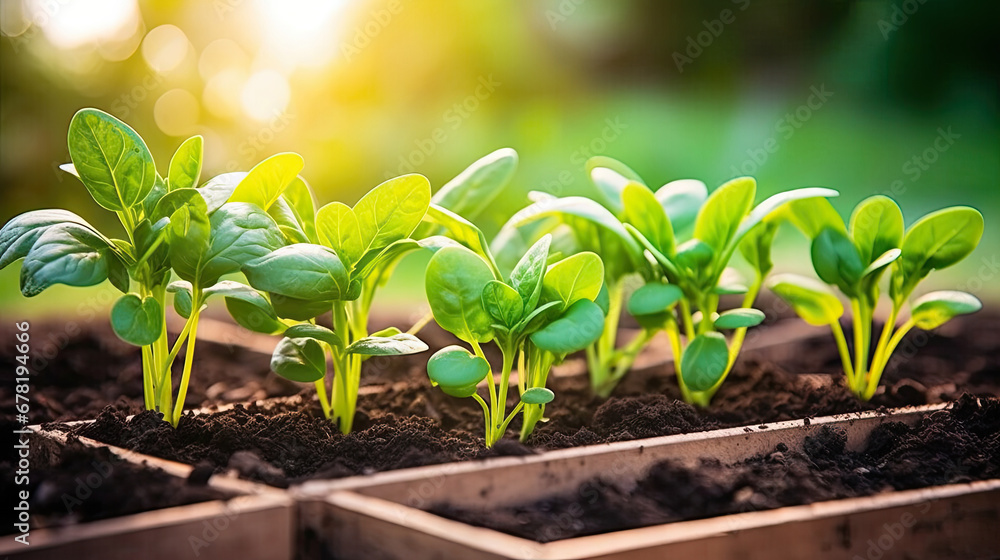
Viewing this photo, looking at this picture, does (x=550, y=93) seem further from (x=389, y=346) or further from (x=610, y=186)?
(x=389, y=346)

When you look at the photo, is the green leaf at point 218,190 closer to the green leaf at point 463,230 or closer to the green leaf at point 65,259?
the green leaf at point 65,259

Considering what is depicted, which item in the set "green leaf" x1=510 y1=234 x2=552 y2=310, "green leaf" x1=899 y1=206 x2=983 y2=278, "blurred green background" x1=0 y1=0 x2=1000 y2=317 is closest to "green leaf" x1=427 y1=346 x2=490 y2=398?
"green leaf" x1=510 y1=234 x2=552 y2=310

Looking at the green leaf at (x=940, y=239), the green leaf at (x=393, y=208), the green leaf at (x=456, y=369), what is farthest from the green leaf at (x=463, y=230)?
the green leaf at (x=940, y=239)

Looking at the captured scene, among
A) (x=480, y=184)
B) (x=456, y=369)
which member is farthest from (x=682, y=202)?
(x=456, y=369)

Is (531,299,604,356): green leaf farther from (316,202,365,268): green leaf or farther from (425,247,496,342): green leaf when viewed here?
(316,202,365,268): green leaf

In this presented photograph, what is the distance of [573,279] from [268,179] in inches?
18.4

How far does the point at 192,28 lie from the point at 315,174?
0.88 metres

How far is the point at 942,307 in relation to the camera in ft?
3.93

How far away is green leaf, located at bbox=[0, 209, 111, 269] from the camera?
2.82 feet

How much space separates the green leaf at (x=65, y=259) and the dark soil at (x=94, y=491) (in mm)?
223

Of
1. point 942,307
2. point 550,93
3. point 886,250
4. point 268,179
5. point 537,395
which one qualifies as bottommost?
point 537,395

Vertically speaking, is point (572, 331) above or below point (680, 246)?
below

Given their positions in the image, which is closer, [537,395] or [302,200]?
[537,395]

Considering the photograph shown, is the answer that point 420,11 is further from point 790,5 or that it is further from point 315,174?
point 790,5
